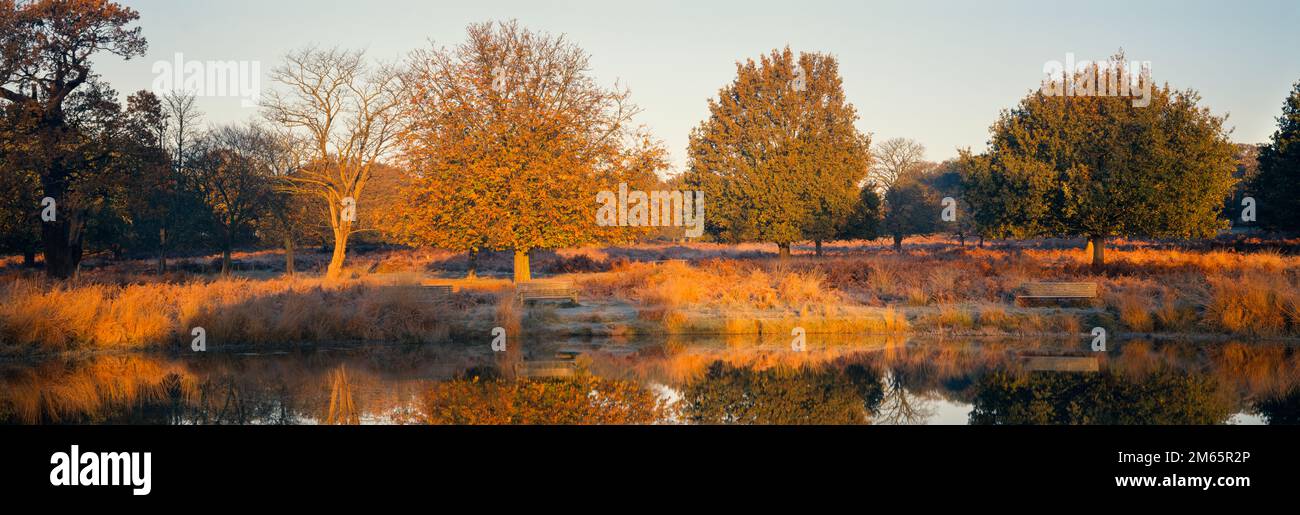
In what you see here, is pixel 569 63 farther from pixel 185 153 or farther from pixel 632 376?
pixel 185 153

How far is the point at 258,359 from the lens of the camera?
18375mm

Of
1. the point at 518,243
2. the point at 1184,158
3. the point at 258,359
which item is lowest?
the point at 258,359

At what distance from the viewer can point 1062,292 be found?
23.9 meters

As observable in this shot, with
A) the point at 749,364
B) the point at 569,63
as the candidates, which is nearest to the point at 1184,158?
the point at 569,63

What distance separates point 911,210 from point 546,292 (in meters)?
48.6

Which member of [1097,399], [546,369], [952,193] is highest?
[952,193]

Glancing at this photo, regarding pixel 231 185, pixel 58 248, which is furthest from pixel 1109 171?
pixel 231 185

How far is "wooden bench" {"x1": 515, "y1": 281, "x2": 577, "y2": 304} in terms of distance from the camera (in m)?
26.7

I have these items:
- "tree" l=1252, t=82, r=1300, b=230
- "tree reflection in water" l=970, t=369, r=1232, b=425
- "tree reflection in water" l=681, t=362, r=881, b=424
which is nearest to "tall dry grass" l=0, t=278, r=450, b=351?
"tree reflection in water" l=681, t=362, r=881, b=424

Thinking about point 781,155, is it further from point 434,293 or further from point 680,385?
point 680,385

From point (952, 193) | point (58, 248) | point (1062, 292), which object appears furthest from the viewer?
point (952, 193)

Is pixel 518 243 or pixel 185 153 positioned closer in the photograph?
pixel 518 243

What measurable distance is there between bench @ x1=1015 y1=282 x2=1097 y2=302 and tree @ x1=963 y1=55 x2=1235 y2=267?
10289 millimetres
